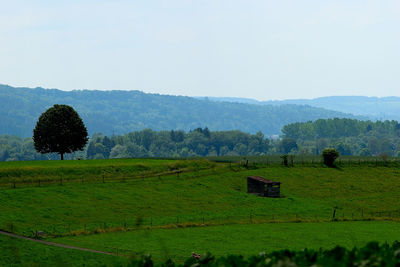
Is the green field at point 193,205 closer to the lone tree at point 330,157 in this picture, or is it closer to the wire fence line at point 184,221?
the wire fence line at point 184,221

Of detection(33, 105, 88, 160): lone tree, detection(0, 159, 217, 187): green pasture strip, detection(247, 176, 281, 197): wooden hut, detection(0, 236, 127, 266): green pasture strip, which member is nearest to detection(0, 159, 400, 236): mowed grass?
detection(0, 159, 217, 187): green pasture strip

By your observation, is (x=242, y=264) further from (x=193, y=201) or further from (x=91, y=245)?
(x=193, y=201)

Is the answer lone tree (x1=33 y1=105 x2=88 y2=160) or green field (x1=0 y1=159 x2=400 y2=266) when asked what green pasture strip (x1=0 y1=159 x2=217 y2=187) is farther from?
lone tree (x1=33 y1=105 x2=88 y2=160)

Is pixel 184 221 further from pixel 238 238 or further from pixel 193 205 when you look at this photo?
pixel 193 205

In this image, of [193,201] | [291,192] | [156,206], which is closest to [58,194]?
[156,206]

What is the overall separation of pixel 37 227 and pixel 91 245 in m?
12.2

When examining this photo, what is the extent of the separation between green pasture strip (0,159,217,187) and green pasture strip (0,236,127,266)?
123 ft

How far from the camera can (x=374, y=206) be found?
4099 inches

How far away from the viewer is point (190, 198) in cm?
9888

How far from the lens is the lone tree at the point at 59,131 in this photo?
13562cm

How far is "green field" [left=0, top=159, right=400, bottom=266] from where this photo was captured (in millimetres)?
68688

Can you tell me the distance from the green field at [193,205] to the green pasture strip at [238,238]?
4.9 inches

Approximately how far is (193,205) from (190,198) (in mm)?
4335

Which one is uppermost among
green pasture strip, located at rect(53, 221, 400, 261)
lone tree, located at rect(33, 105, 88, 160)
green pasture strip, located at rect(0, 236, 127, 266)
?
lone tree, located at rect(33, 105, 88, 160)
